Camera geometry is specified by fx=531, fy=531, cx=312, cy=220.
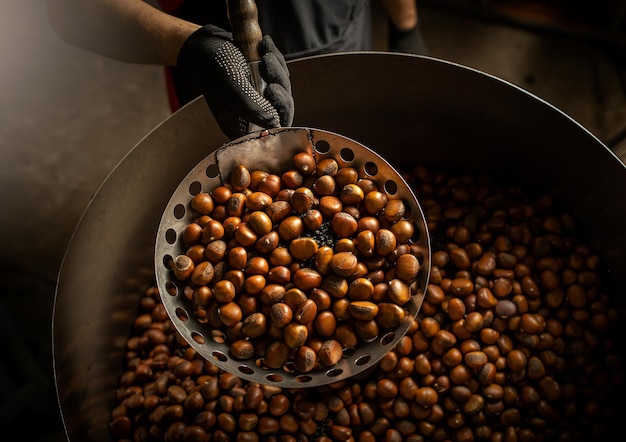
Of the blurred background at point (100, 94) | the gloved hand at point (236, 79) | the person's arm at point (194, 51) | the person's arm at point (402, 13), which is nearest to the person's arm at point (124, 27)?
the person's arm at point (194, 51)

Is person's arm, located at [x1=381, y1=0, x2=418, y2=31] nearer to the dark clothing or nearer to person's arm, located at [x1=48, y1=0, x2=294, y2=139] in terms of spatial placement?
the dark clothing

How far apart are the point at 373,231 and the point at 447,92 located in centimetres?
46

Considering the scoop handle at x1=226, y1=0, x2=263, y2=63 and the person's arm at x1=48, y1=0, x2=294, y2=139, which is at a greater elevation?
the scoop handle at x1=226, y1=0, x2=263, y2=63

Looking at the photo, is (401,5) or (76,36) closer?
(76,36)

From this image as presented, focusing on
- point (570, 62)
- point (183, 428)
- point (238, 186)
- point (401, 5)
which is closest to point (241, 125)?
point (238, 186)

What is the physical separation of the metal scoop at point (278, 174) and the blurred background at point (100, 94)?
4.53ft

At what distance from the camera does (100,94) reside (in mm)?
2779

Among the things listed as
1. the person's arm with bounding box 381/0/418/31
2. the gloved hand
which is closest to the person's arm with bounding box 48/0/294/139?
the gloved hand

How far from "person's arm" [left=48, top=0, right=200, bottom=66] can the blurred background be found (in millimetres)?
1250

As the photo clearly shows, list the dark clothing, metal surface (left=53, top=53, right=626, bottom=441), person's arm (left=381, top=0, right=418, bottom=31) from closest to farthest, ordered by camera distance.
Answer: metal surface (left=53, top=53, right=626, bottom=441), the dark clothing, person's arm (left=381, top=0, right=418, bottom=31)

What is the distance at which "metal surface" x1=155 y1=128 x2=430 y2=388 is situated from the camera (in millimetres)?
1060

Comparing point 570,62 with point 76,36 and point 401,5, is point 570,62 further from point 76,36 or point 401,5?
point 76,36

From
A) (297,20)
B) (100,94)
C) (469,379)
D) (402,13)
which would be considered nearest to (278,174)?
(297,20)

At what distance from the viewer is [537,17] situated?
2652mm
